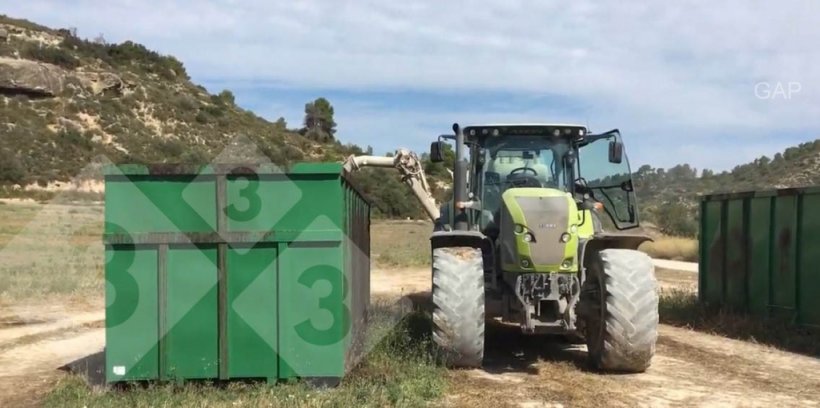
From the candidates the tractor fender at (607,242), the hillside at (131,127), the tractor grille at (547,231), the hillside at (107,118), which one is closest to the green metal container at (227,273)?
the tractor grille at (547,231)

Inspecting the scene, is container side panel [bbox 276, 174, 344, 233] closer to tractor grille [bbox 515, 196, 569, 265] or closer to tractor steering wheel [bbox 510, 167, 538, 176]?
tractor grille [bbox 515, 196, 569, 265]

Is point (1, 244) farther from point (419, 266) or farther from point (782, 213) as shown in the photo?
point (782, 213)

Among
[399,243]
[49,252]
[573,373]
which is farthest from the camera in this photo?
[399,243]

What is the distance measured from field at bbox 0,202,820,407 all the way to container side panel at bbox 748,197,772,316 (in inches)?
16.3

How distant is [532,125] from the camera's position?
934 centimetres

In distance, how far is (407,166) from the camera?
12.2 metres

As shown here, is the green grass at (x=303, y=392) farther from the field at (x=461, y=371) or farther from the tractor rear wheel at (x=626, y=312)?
the tractor rear wheel at (x=626, y=312)

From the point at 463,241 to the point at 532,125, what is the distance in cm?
176

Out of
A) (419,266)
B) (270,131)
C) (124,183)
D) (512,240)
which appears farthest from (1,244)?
(270,131)

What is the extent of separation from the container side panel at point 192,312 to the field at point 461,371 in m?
0.23

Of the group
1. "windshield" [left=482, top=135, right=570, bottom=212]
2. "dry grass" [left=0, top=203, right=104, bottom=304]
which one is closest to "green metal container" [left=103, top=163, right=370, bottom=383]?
"windshield" [left=482, top=135, right=570, bottom=212]

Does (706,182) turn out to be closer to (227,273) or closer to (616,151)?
(616,151)

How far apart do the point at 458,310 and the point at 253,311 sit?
204 centimetres

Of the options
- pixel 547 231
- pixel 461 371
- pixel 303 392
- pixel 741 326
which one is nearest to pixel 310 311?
pixel 303 392
